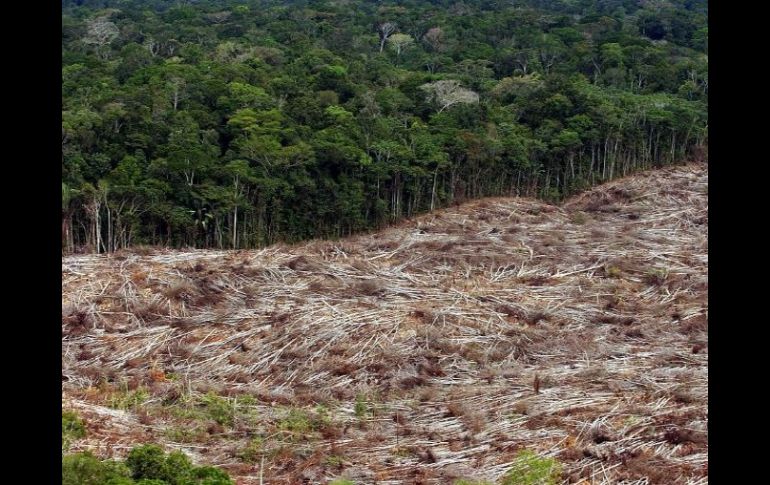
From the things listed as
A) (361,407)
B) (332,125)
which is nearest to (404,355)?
(361,407)

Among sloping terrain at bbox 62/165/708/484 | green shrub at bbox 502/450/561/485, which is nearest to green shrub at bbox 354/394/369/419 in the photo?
sloping terrain at bbox 62/165/708/484

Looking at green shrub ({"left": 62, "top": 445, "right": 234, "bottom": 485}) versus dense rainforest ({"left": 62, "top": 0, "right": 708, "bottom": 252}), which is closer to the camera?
green shrub ({"left": 62, "top": 445, "right": 234, "bottom": 485})

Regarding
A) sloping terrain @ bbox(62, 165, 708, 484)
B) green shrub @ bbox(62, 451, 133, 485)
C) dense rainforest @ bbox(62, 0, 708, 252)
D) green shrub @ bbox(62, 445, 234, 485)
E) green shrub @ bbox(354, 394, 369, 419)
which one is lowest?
green shrub @ bbox(354, 394, 369, 419)

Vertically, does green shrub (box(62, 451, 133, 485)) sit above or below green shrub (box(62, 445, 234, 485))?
above

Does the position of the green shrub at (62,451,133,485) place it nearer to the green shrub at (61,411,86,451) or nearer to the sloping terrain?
the green shrub at (61,411,86,451)
